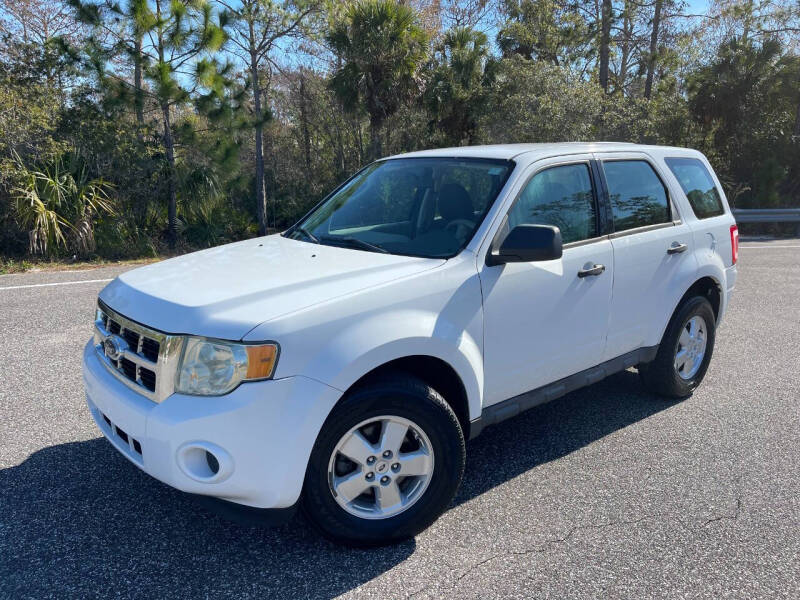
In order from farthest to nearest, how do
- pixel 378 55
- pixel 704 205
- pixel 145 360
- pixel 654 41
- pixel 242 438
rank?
pixel 654 41
pixel 378 55
pixel 704 205
pixel 145 360
pixel 242 438

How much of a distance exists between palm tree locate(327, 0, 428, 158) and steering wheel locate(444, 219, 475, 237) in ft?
43.9

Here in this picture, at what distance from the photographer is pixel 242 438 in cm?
246

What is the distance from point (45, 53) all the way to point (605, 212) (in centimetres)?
1369

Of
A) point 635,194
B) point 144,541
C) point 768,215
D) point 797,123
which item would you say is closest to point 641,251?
point 635,194

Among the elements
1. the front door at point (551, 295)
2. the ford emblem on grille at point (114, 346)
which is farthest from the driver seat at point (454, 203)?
the ford emblem on grille at point (114, 346)

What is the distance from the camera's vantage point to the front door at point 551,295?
10.8 feet

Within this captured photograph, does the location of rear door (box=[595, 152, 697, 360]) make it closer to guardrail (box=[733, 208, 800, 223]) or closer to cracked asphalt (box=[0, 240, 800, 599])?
cracked asphalt (box=[0, 240, 800, 599])

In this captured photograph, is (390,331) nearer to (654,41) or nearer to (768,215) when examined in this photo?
(768,215)

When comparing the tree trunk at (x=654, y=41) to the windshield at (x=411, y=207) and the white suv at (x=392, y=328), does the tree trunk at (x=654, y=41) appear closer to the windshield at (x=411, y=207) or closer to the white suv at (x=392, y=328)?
the white suv at (x=392, y=328)

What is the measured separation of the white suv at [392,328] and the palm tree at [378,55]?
1251cm

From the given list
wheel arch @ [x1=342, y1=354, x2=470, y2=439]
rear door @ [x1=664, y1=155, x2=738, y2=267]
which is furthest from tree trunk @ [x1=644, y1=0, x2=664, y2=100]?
wheel arch @ [x1=342, y1=354, x2=470, y2=439]

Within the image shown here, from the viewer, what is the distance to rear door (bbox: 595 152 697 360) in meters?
4.02

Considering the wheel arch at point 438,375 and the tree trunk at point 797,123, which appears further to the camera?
the tree trunk at point 797,123

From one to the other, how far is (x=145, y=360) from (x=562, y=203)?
7.99 ft
